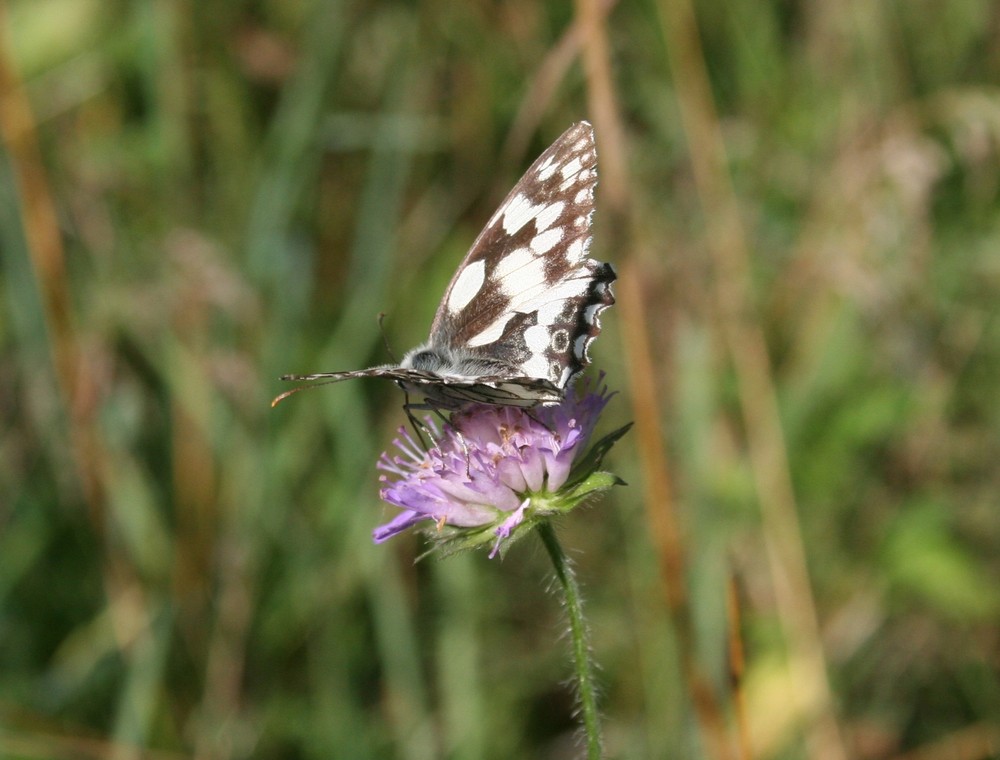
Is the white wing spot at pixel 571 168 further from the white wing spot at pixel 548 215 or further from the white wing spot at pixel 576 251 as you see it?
the white wing spot at pixel 576 251

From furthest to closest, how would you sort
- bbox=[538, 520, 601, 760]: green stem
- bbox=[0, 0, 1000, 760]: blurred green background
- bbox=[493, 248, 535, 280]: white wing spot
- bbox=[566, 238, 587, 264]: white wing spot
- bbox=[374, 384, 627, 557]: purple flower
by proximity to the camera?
bbox=[0, 0, 1000, 760]: blurred green background → bbox=[493, 248, 535, 280]: white wing spot → bbox=[566, 238, 587, 264]: white wing spot → bbox=[374, 384, 627, 557]: purple flower → bbox=[538, 520, 601, 760]: green stem

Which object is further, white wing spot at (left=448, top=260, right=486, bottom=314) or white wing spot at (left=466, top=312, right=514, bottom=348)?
white wing spot at (left=448, top=260, right=486, bottom=314)

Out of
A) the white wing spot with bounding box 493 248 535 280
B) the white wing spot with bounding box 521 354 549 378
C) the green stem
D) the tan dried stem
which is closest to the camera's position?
the green stem

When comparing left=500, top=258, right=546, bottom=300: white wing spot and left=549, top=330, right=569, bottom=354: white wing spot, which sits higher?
left=500, top=258, right=546, bottom=300: white wing spot

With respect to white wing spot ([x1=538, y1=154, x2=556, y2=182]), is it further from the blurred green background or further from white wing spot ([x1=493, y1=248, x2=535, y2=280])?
the blurred green background

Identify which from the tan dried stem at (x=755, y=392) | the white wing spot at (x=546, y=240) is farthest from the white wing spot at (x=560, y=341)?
the tan dried stem at (x=755, y=392)

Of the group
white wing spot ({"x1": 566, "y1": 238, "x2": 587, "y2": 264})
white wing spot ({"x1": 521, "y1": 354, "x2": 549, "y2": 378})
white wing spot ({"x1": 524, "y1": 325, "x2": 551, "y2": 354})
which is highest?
white wing spot ({"x1": 566, "y1": 238, "x2": 587, "y2": 264})

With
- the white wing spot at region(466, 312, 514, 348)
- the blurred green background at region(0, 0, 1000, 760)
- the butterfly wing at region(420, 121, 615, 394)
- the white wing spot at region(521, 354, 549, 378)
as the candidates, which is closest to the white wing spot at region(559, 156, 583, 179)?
the butterfly wing at region(420, 121, 615, 394)

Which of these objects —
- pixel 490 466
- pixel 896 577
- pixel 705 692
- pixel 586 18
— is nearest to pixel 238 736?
pixel 705 692
